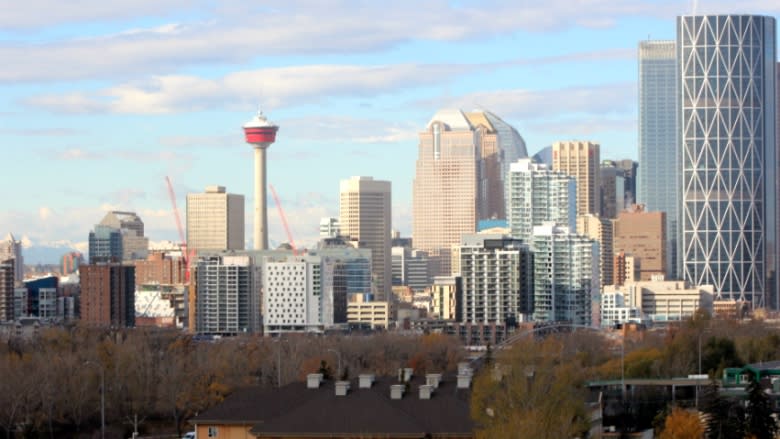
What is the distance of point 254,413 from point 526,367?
9.88m

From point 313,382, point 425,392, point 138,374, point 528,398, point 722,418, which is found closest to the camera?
point 425,392

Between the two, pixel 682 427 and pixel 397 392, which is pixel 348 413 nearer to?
pixel 397 392

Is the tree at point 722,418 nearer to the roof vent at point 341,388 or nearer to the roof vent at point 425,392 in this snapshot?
the roof vent at point 425,392

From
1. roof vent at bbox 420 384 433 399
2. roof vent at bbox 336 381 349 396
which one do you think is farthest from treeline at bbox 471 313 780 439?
roof vent at bbox 336 381 349 396

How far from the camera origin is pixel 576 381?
7838cm

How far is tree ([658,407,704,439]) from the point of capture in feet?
255

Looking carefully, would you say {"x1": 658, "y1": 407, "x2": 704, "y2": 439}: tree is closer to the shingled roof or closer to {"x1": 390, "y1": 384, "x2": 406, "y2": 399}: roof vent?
the shingled roof

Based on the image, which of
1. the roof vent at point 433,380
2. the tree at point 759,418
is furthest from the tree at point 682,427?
the roof vent at point 433,380

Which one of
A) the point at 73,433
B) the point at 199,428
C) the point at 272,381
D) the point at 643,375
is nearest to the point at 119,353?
the point at 272,381

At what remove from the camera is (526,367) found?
7131 cm

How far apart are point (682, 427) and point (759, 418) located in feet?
16.6

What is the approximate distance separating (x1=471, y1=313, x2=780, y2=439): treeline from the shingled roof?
117cm

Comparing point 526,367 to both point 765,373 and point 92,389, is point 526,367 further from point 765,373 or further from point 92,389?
point 92,389

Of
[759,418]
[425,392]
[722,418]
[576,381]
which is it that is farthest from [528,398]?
[759,418]
